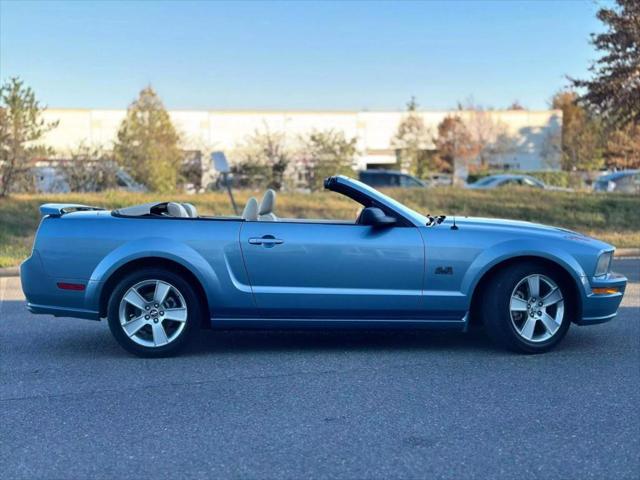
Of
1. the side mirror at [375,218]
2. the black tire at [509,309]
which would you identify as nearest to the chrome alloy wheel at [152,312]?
the side mirror at [375,218]

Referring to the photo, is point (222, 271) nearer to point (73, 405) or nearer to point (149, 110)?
point (73, 405)

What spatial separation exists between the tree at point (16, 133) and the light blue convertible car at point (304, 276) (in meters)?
14.7

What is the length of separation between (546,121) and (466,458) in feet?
163

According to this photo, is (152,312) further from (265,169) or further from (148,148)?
(148,148)

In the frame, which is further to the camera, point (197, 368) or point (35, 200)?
point (35, 200)

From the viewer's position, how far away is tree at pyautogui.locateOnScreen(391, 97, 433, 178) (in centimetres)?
4184

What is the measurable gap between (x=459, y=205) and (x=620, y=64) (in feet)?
17.9

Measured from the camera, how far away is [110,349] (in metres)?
6.51

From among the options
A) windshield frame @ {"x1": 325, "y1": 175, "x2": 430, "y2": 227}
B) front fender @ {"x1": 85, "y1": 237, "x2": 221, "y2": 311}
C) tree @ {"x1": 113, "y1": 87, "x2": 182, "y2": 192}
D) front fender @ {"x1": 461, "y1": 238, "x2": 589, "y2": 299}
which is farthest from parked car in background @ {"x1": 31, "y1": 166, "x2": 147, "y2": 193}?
front fender @ {"x1": 461, "y1": 238, "x2": 589, "y2": 299}

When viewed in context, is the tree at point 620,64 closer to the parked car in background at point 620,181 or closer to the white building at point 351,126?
the parked car in background at point 620,181

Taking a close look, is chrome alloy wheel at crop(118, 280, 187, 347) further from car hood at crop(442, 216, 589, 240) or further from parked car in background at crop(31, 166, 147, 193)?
parked car in background at crop(31, 166, 147, 193)

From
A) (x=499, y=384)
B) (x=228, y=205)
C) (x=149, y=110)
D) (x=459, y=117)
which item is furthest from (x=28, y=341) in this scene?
(x=459, y=117)

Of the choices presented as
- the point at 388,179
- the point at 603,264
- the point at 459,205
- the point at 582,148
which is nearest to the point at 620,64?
the point at 459,205

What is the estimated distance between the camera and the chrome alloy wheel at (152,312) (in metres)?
5.98
